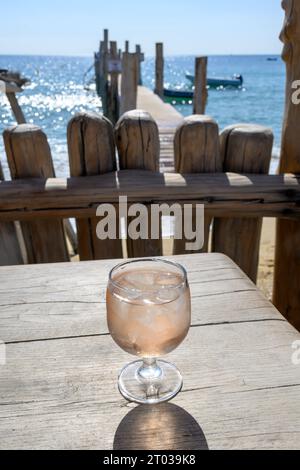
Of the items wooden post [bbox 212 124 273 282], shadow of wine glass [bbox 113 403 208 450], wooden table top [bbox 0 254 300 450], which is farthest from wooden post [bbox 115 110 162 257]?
shadow of wine glass [bbox 113 403 208 450]

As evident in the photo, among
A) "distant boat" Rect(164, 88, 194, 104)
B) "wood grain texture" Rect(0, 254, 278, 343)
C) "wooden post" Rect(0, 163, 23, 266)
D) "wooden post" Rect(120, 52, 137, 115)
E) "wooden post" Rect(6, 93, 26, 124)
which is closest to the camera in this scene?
"wood grain texture" Rect(0, 254, 278, 343)

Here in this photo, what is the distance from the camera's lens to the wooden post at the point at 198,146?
178 cm

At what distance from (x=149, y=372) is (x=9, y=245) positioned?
1348 mm

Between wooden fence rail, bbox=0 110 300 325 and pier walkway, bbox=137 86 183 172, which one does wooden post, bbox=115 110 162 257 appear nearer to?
wooden fence rail, bbox=0 110 300 325

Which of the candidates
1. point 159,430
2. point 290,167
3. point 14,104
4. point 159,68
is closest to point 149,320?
point 159,430

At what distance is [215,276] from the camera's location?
1.18 metres

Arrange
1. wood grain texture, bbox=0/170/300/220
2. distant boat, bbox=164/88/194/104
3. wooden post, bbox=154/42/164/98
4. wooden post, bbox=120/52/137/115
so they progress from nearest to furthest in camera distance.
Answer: wood grain texture, bbox=0/170/300/220, wooden post, bbox=120/52/137/115, wooden post, bbox=154/42/164/98, distant boat, bbox=164/88/194/104

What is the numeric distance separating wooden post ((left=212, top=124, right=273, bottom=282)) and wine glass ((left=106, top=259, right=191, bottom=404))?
1.15 m

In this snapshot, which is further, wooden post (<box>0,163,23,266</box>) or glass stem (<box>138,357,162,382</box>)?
wooden post (<box>0,163,23,266</box>)

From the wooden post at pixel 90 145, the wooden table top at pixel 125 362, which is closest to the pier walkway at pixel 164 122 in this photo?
the wooden post at pixel 90 145

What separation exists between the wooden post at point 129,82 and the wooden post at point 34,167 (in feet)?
23.2

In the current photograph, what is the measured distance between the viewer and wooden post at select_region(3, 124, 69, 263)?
1.78 m

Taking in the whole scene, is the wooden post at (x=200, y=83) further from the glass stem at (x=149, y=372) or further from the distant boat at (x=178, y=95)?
the distant boat at (x=178, y=95)

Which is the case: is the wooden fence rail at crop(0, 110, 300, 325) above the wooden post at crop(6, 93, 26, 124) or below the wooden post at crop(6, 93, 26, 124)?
above
